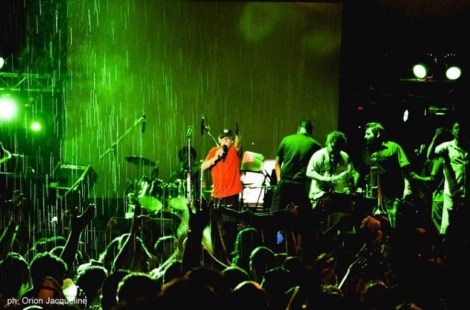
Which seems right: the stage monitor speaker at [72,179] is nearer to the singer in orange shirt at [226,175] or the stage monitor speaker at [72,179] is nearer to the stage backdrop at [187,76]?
the stage backdrop at [187,76]

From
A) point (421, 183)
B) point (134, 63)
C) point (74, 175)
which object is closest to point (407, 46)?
point (421, 183)

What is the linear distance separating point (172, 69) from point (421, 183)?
5.15 meters

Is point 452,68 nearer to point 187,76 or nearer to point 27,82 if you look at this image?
point 187,76

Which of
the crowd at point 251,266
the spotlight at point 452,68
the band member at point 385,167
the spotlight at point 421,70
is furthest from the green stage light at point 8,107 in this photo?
the spotlight at point 452,68

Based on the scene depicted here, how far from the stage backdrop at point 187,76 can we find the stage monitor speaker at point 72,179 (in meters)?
0.38

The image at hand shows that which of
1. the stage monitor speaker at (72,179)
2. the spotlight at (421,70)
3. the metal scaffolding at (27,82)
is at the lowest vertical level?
the stage monitor speaker at (72,179)

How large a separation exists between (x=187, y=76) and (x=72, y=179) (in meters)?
3.00

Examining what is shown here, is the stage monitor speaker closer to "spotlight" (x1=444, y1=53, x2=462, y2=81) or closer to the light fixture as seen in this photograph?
the light fixture

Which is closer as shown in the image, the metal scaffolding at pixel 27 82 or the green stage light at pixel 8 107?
the metal scaffolding at pixel 27 82

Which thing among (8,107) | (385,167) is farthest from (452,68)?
(8,107)

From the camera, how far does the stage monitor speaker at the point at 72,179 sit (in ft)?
32.2

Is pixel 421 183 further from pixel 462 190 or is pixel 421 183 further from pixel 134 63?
pixel 134 63

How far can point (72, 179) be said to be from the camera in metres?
11.5

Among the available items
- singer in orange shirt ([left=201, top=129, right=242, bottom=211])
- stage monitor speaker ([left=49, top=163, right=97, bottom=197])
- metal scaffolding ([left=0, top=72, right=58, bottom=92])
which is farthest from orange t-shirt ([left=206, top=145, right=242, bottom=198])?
metal scaffolding ([left=0, top=72, right=58, bottom=92])
